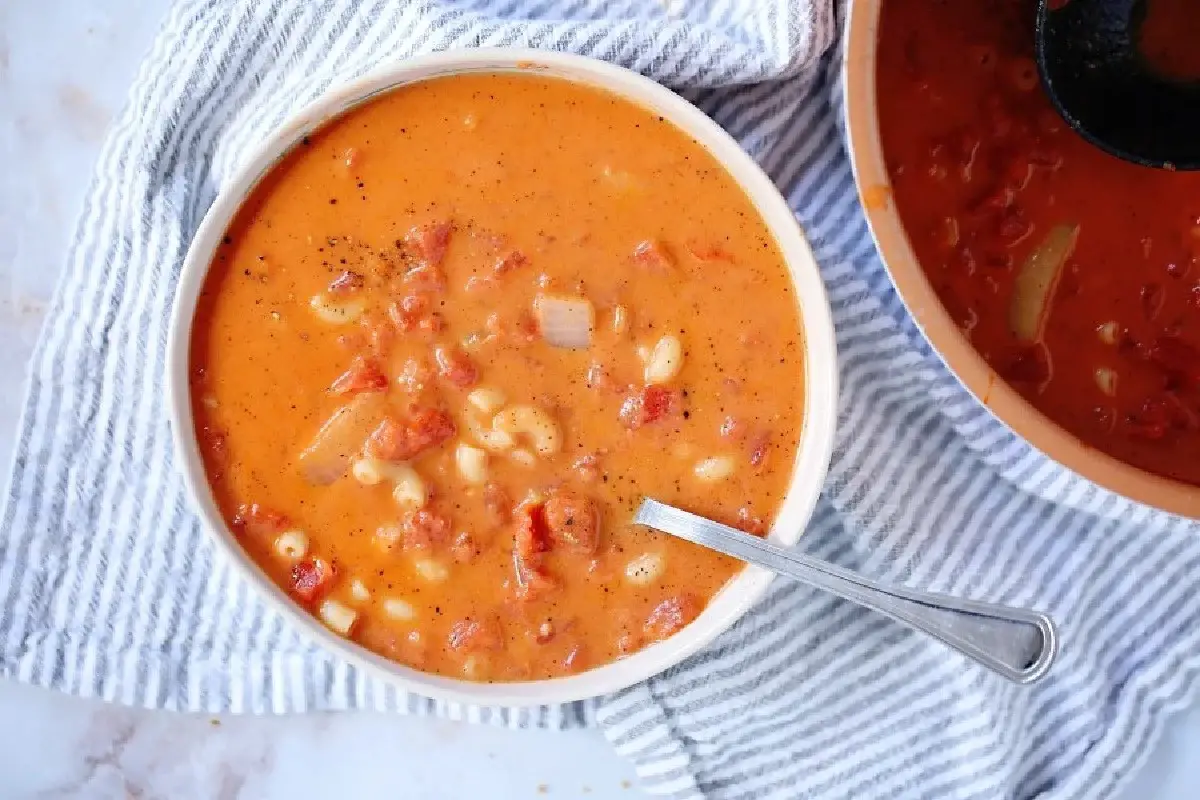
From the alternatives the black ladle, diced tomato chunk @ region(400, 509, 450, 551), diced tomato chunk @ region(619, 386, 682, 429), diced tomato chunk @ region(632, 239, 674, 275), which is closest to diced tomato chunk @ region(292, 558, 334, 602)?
diced tomato chunk @ region(400, 509, 450, 551)

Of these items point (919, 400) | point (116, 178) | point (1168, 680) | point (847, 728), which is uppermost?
point (116, 178)

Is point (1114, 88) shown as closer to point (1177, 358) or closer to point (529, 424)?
point (1177, 358)

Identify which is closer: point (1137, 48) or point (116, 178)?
point (1137, 48)

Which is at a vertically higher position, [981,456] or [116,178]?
[116,178]

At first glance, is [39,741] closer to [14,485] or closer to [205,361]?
[14,485]

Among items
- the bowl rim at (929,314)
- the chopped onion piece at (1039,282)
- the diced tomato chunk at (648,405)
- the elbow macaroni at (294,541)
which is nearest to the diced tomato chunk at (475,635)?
the elbow macaroni at (294,541)

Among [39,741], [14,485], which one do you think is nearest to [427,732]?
[39,741]

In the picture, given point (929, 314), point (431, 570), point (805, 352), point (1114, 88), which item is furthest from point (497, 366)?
point (1114, 88)
